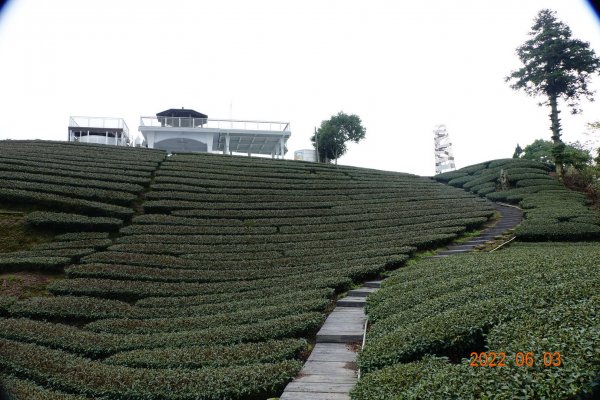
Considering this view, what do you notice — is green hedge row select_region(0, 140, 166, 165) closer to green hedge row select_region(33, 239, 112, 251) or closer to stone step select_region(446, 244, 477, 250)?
green hedge row select_region(33, 239, 112, 251)

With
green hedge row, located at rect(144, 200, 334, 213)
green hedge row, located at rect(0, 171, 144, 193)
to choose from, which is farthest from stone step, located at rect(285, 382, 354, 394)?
green hedge row, located at rect(0, 171, 144, 193)

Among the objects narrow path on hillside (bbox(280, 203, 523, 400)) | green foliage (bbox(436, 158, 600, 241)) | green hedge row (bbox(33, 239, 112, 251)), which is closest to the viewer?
narrow path on hillside (bbox(280, 203, 523, 400))

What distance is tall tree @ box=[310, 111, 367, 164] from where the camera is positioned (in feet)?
152

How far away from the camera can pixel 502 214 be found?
17797mm

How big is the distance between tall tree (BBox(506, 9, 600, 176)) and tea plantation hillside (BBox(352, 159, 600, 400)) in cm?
2410

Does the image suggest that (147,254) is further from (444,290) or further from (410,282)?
(444,290)

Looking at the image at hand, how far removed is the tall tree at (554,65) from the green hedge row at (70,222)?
26387 millimetres

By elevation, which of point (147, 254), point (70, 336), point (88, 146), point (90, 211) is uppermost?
point (88, 146)

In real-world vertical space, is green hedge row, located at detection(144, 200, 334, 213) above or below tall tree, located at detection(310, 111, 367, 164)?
below

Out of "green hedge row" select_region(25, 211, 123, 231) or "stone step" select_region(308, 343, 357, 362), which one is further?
"green hedge row" select_region(25, 211, 123, 231)

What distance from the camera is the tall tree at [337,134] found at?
1822 inches

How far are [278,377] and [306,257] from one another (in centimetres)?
695

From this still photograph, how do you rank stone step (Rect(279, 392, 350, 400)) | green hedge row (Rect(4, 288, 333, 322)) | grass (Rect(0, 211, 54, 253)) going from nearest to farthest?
stone step (Rect(279, 392, 350, 400)) → green hedge row (Rect(4, 288, 333, 322)) → grass (Rect(0, 211, 54, 253))

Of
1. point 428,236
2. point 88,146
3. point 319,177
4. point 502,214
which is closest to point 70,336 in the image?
point 428,236
